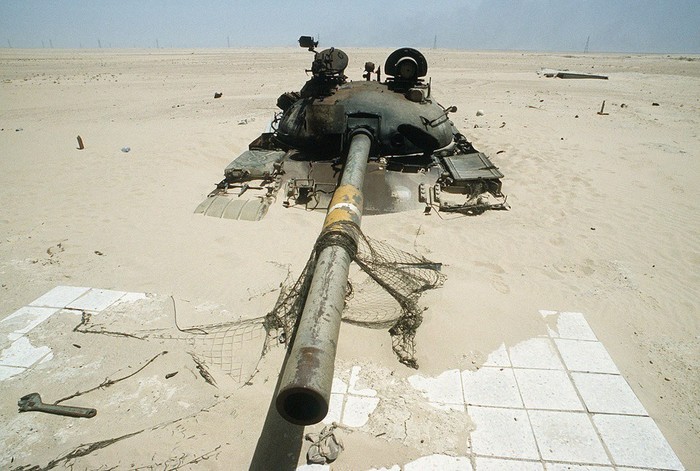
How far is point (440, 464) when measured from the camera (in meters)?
3.32

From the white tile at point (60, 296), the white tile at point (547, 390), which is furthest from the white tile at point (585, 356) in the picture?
the white tile at point (60, 296)

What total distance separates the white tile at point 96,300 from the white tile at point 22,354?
69cm

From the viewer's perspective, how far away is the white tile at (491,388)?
3.86m

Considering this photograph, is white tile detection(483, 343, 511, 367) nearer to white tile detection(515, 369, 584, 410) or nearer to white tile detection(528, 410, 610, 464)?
white tile detection(515, 369, 584, 410)

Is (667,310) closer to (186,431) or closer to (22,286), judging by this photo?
(186,431)

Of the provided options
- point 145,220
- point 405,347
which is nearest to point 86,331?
point 145,220

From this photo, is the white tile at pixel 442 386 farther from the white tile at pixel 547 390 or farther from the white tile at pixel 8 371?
the white tile at pixel 8 371

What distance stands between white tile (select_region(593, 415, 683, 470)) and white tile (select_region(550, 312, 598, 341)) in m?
1.07

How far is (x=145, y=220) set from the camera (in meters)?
7.40

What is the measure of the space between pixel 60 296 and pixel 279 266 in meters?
2.83

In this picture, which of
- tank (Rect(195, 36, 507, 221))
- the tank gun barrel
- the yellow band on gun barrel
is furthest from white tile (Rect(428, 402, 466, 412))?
tank (Rect(195, 36, 507, 221))

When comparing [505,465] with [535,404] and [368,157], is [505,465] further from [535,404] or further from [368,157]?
[368,157]

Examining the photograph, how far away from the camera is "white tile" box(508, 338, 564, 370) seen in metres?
4.27

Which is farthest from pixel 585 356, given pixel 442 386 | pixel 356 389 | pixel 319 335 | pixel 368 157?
pixel 368 157
